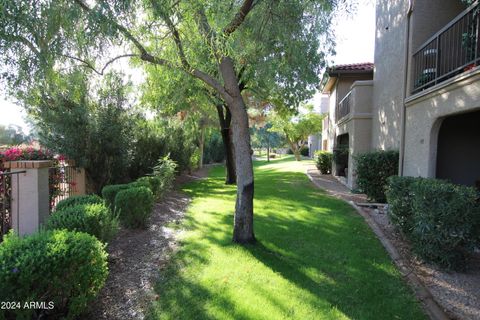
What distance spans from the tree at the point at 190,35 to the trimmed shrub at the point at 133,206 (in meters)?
2.36

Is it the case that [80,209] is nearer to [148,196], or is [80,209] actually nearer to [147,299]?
[147,299]

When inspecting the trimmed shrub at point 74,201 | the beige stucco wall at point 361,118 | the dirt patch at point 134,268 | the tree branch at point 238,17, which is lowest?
the dirt patch at point 134,268

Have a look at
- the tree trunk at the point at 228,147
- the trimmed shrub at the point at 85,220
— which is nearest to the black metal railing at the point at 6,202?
the trimmed shrub at the point at 85,220

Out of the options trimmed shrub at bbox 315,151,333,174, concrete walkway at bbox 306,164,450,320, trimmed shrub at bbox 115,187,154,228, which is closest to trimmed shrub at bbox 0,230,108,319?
trimmed shrub at bbox 115,187,154,228

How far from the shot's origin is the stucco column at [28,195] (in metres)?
5.19

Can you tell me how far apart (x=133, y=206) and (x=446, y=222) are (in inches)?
228

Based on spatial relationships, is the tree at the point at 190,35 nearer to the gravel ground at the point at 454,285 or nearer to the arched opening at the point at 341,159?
the gravel ground at the point at 454,285

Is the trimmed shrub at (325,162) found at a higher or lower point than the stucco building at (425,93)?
lower

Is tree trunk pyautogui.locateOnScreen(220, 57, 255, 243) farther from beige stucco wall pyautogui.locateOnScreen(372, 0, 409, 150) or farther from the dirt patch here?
beige stucco wall pyautogui.locateOnScreen(372, 0, 409, 150)

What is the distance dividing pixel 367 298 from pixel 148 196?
192 inches

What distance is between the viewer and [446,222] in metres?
4.44

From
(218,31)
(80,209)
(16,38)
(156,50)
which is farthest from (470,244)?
(16,38)

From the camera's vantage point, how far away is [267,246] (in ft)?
18.7

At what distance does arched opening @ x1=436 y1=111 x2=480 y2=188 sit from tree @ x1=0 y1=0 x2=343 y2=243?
4.44m
